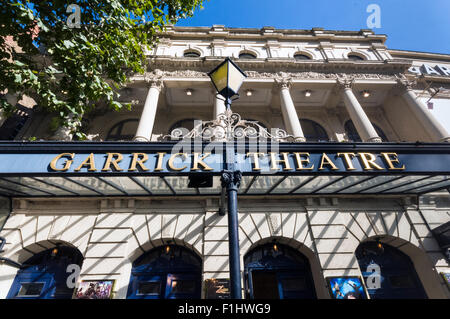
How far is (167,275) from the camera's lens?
6523 mm

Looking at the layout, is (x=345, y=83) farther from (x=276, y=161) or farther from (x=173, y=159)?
(x=173, y=159)

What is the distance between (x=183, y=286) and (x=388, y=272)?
22.2ft

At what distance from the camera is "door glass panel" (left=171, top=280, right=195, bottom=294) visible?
6363mm

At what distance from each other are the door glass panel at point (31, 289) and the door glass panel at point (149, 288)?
3.05 metres

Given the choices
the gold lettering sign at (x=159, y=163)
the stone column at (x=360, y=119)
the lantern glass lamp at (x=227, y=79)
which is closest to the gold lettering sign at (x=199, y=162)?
the gold lettering sign at (x=159, y=163)

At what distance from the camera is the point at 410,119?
1170 centimetres

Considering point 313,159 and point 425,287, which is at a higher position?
point 313,159

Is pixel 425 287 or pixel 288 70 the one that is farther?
pixel 288 70

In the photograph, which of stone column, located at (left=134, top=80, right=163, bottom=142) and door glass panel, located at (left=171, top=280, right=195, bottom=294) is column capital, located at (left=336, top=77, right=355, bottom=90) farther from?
door glass panel, located at (left=171, top=280, right=195, bottom=294)

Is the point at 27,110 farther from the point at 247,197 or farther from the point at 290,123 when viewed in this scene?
the point at 290,123

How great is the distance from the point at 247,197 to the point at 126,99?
10.1m

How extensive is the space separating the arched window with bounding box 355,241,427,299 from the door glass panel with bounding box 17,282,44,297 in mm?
10308

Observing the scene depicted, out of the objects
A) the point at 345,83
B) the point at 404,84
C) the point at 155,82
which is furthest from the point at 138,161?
the point at 404,84
